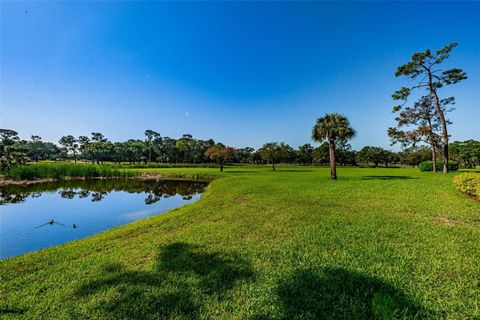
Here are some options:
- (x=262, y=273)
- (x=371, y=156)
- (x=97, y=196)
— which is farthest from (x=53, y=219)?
(x=371, y=156)

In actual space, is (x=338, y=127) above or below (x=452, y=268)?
above

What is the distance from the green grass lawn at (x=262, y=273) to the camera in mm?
3064

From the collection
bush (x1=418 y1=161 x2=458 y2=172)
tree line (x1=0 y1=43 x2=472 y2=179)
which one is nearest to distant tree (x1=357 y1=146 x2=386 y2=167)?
tree line (x1=0 y1=43 x2=472 y2=179)

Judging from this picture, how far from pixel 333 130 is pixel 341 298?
846 inches

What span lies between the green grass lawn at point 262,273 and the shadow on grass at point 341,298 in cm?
2

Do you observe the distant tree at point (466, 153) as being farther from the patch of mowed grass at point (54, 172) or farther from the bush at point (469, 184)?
the patch of mowed grass at point (54, 172)

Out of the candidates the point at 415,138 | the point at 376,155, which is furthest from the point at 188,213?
the point at 376,155

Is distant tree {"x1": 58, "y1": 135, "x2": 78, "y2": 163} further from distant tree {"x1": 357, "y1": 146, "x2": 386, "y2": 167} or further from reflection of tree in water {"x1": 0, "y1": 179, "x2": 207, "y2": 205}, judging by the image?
distant tree {"x1": 357, "y1": 146, "x2": 386, "y2": 167}

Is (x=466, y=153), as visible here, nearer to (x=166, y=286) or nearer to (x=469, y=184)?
(x=469, y=184)

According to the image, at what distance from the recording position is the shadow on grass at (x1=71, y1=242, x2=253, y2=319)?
3062 millimetres

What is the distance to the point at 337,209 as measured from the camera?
9.16 metres

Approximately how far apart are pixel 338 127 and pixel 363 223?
17144 mm

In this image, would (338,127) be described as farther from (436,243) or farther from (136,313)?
(136,313)

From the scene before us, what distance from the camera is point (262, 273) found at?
13.2ft
